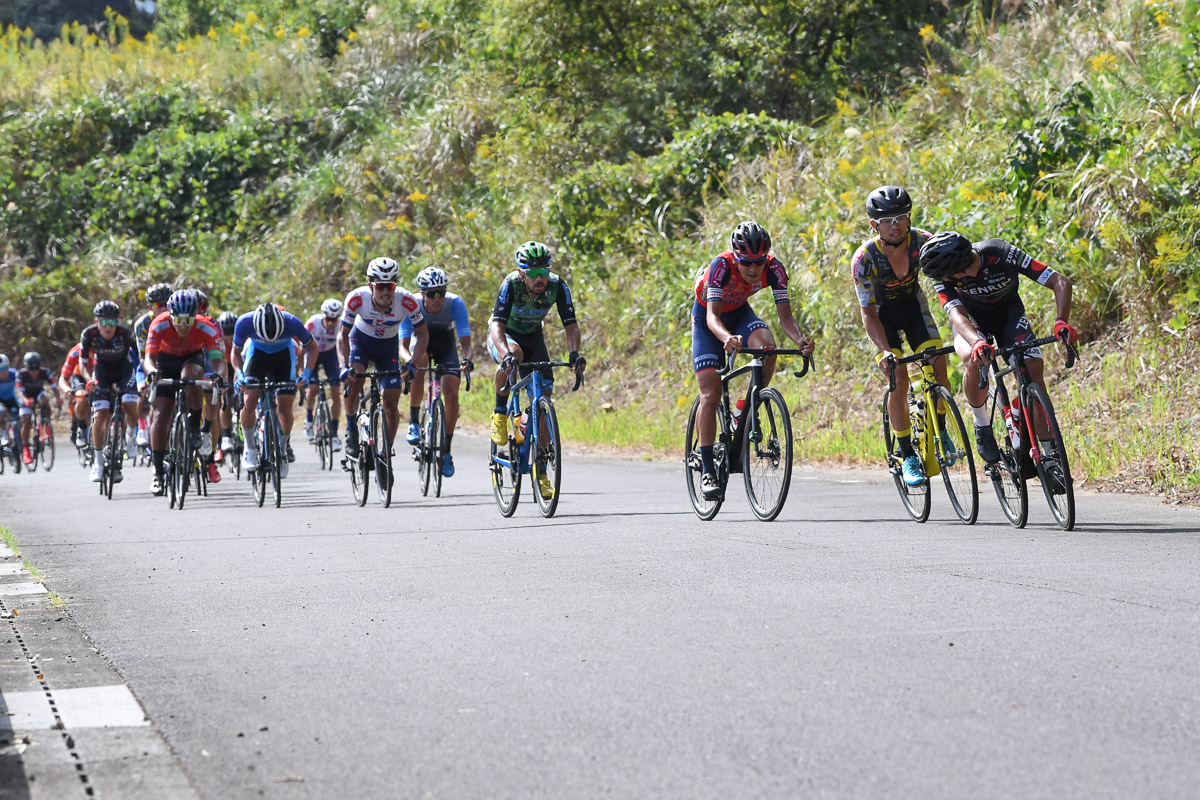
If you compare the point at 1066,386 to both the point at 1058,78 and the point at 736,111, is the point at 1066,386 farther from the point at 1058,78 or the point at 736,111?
the point at 736,111

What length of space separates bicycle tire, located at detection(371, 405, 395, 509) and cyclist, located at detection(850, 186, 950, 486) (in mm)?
5107

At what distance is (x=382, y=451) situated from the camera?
1408 cm

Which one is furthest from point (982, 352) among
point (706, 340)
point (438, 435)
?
point (438, 435)

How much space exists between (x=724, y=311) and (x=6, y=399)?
1885cm

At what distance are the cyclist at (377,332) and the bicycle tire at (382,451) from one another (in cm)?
9

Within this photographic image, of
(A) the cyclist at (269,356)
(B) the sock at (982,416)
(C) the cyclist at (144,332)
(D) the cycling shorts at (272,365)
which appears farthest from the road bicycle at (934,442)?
(C) the cyclist at (144,332)

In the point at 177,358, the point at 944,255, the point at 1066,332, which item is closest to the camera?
the point at 1066,332

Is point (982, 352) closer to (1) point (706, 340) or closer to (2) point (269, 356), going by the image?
(1) point (706, 340)

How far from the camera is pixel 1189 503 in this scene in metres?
11.0

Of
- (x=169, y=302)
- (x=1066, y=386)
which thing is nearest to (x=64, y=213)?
(x=169, y=302)

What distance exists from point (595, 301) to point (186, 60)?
2291 cm

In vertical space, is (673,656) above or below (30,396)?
below

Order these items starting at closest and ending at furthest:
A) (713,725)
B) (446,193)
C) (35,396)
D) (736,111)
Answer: (713,725) → (35,396) → (736,111) → (446,193)

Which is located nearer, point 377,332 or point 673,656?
point 673,656
